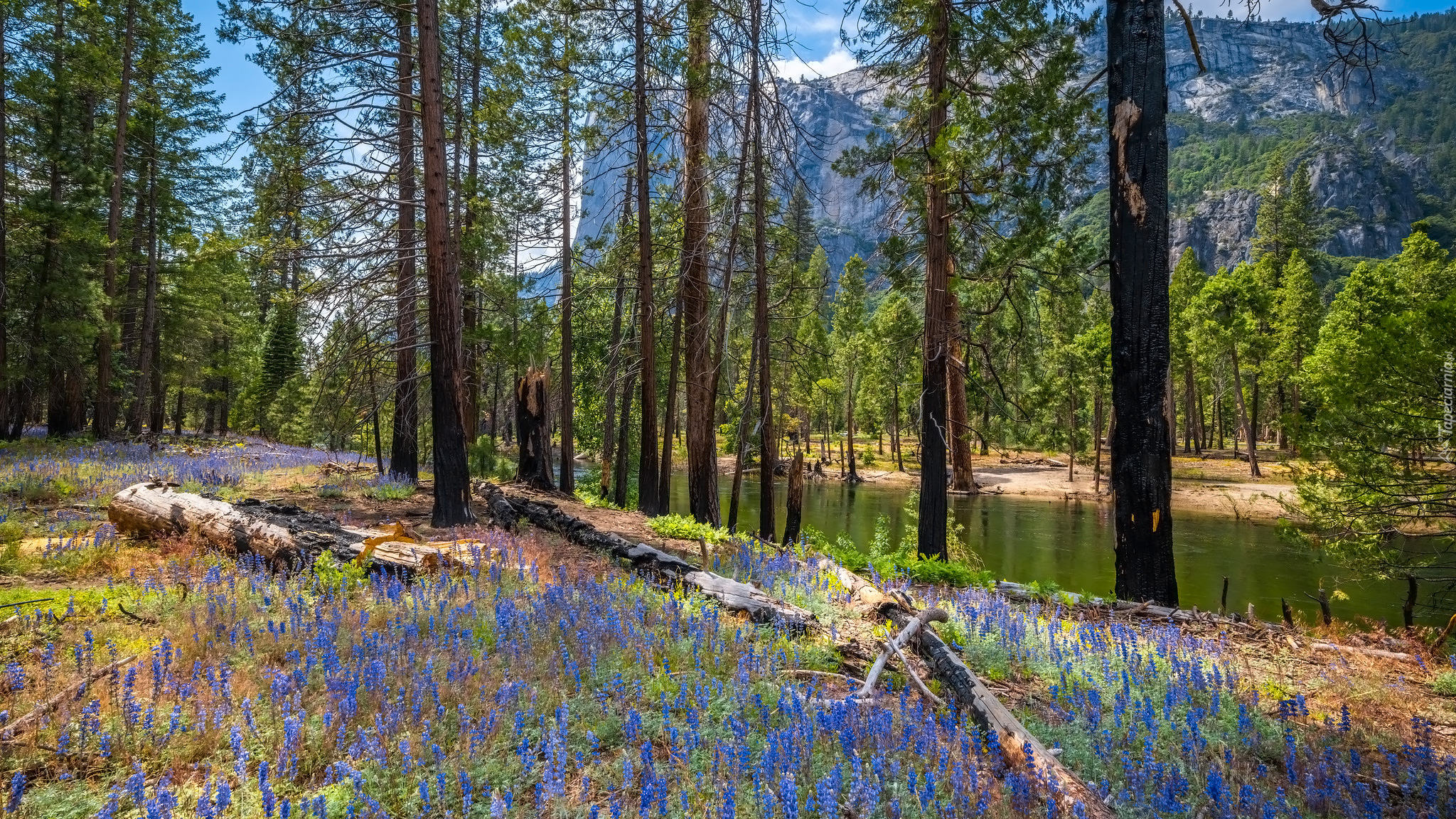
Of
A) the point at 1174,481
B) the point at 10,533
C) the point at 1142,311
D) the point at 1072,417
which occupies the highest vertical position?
the point at 1142,311

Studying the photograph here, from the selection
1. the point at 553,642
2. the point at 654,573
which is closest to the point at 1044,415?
the point at 654,573

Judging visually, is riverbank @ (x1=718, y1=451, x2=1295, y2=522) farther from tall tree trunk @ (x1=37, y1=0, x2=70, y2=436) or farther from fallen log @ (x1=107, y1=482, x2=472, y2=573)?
tall tree trunk @ (x1=37, y1=0, x2=70, y2=436)

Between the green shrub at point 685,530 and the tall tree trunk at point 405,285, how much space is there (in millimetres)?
4865

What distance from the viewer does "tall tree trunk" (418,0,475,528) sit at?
9109 mm

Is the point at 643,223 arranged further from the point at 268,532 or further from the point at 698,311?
the point at 268,532

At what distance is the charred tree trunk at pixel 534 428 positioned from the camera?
17.2 metres

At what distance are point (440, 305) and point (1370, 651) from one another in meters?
11.3

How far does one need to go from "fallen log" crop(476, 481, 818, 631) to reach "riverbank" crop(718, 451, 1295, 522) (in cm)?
2800

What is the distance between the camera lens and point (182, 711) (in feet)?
10.0

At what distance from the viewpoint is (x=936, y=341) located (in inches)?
392

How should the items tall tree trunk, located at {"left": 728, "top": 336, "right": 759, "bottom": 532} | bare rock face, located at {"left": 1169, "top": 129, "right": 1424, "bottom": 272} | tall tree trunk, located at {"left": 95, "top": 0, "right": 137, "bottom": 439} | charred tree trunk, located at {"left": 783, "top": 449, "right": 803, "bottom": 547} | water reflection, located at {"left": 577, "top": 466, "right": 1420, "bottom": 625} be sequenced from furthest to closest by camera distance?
bare rock face, located at {"left": 1169, "top": 129, "right": 1424, "bottom": 272} < tall tree trunk, located at {"left": 95, "top": 0, "right": 137, "bottom": 439} < water reflection, located at {"left": 577, "top": 466, "right": 1420, "bottom": 625} < charred tree trunk, located at {"left": 783, "top": 449, "right": 803, "bottom": 547} < tall tree trunk, located at {"left": 728, "top": 336, "right": 759, "bottom": 532}

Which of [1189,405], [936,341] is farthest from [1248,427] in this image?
[936,341]

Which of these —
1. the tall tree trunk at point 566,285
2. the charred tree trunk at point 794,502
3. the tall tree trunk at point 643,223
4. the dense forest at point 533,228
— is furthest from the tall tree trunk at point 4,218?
the charred tree trunk at point 794,502

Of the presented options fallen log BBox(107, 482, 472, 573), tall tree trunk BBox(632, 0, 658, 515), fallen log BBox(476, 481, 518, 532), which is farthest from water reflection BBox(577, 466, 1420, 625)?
fallen log BBox(107, 482, 472, 573)
